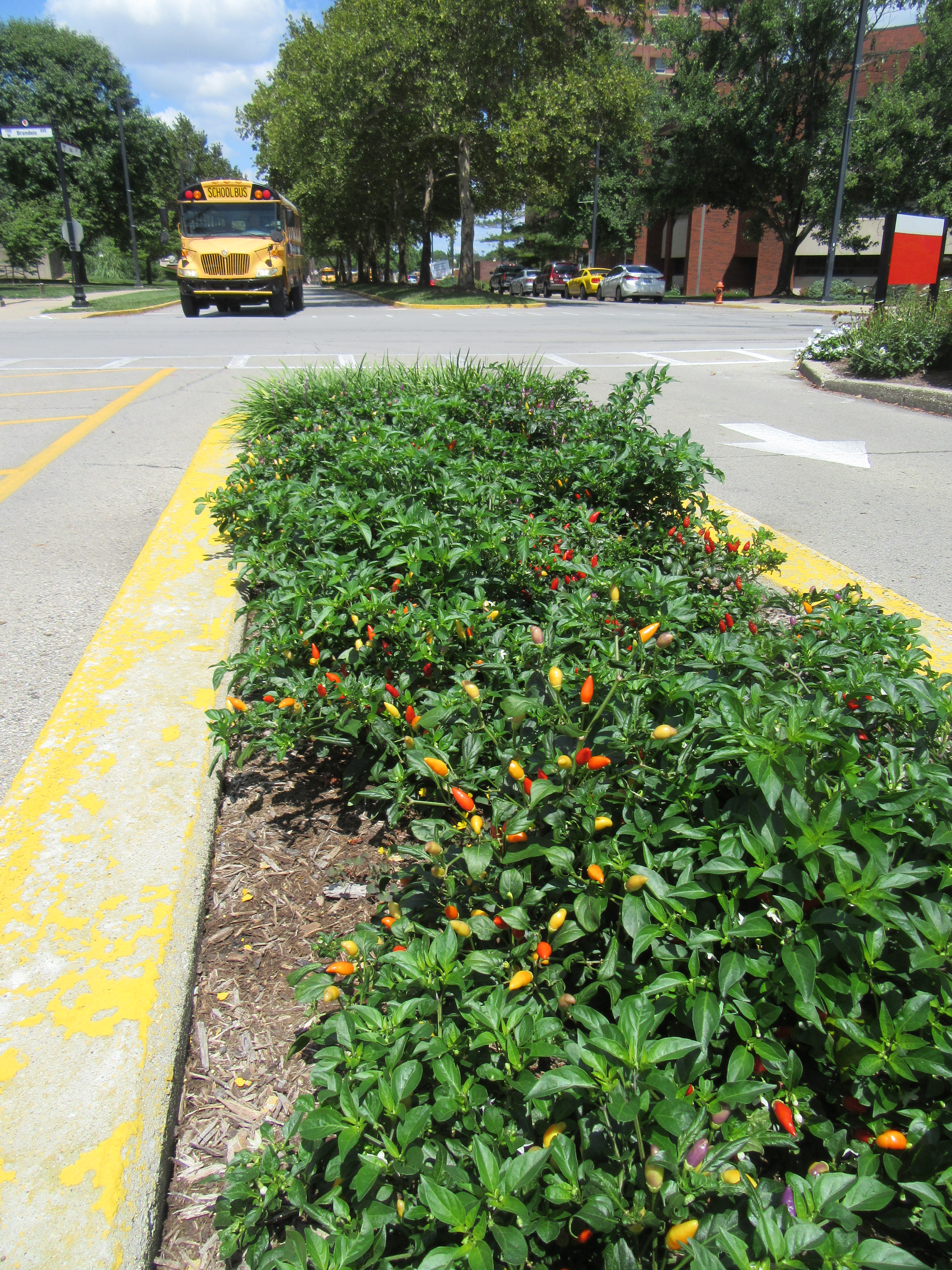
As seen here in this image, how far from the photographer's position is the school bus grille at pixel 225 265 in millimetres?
21625

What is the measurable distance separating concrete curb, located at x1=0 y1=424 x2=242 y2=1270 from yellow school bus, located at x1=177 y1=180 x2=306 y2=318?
2128cm

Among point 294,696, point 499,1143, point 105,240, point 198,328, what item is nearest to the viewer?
point 499,1143

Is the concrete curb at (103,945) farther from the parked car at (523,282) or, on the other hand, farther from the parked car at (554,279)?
the parked car at (523,282)

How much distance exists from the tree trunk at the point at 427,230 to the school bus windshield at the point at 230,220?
2325cm

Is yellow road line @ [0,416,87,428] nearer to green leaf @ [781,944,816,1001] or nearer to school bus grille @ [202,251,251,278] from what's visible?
green leaf @ [781,944,816,1001]

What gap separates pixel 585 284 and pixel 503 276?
10.4 metres

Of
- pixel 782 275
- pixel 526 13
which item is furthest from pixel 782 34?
pixel 526 13

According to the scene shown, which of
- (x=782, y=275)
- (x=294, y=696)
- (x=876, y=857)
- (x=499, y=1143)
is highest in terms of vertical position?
(x=782, y=275)

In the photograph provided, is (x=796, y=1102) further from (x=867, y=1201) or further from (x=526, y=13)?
(x=526, y=13)

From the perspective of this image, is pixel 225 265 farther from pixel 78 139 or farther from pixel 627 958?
pixel 78 139

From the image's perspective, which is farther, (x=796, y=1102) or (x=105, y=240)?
(x=105, y=240)

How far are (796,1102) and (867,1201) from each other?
20 cm

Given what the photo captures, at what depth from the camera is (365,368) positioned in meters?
7.43

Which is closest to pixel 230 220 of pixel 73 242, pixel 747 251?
pixel 73 242
